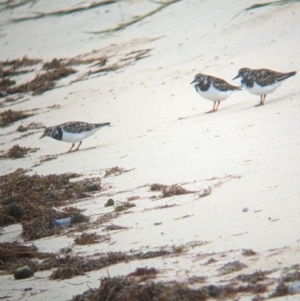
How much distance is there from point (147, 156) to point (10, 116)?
11.1 ft

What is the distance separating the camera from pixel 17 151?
8.35 m

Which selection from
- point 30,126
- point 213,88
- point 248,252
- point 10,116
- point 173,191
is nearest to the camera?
point 248,252

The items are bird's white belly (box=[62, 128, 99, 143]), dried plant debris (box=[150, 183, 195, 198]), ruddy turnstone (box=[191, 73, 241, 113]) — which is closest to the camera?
dried plant debris (box=[150, 183, 195, 198])

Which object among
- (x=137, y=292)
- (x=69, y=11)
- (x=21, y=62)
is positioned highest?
(x=69, y=11)

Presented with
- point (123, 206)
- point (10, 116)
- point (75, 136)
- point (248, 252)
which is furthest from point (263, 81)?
point (248, 252)

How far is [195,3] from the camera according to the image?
11.1 meters

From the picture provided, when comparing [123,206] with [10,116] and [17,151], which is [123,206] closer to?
[17,151]

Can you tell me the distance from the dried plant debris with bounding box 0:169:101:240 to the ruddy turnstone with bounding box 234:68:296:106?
2.15m

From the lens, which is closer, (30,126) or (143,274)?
(143,274)

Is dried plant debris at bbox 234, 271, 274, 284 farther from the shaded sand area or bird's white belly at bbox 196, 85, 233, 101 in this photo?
bird's white belly at bbox 196, 85, 233, 101

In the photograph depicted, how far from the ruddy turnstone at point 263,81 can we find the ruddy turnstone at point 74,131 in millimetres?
1536

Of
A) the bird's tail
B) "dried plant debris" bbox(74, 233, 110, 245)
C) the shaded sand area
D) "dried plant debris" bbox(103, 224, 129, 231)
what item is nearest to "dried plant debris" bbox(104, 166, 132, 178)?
the shaded sand area

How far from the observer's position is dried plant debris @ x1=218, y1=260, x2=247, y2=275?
3977mm

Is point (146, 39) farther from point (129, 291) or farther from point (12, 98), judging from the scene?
point (129, 291)
